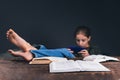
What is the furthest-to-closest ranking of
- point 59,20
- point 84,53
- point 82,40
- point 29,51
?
point 59,20, point 82,40, point 84,53, point 29,51

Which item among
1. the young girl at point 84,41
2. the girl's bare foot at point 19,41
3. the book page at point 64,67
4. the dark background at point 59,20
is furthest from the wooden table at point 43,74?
the dark background at point 59,20

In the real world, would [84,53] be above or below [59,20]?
below

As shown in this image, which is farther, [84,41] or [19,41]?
[84,41]

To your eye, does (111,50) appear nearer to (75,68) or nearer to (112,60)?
(112,60)

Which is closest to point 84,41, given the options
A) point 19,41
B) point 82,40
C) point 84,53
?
point 82,40

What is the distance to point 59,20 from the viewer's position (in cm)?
370

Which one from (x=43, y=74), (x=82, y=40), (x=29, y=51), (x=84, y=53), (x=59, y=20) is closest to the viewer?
(x=43, y=74)

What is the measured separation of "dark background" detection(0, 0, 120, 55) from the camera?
11.9 feet

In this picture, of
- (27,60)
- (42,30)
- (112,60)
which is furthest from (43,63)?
(42,30)

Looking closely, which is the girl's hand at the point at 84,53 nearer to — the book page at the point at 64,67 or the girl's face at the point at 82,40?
the book page at the point at 64,67

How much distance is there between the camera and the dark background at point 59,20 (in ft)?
11.9

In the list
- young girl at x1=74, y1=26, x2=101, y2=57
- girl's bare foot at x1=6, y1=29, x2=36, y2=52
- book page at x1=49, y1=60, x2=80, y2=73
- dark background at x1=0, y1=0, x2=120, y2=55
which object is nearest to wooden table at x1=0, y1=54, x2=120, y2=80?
book page at x1=49, y1=60, x2=80, y2=73

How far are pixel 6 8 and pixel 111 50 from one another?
127cm

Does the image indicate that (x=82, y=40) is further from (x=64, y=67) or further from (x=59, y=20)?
(x=64, y=67)
